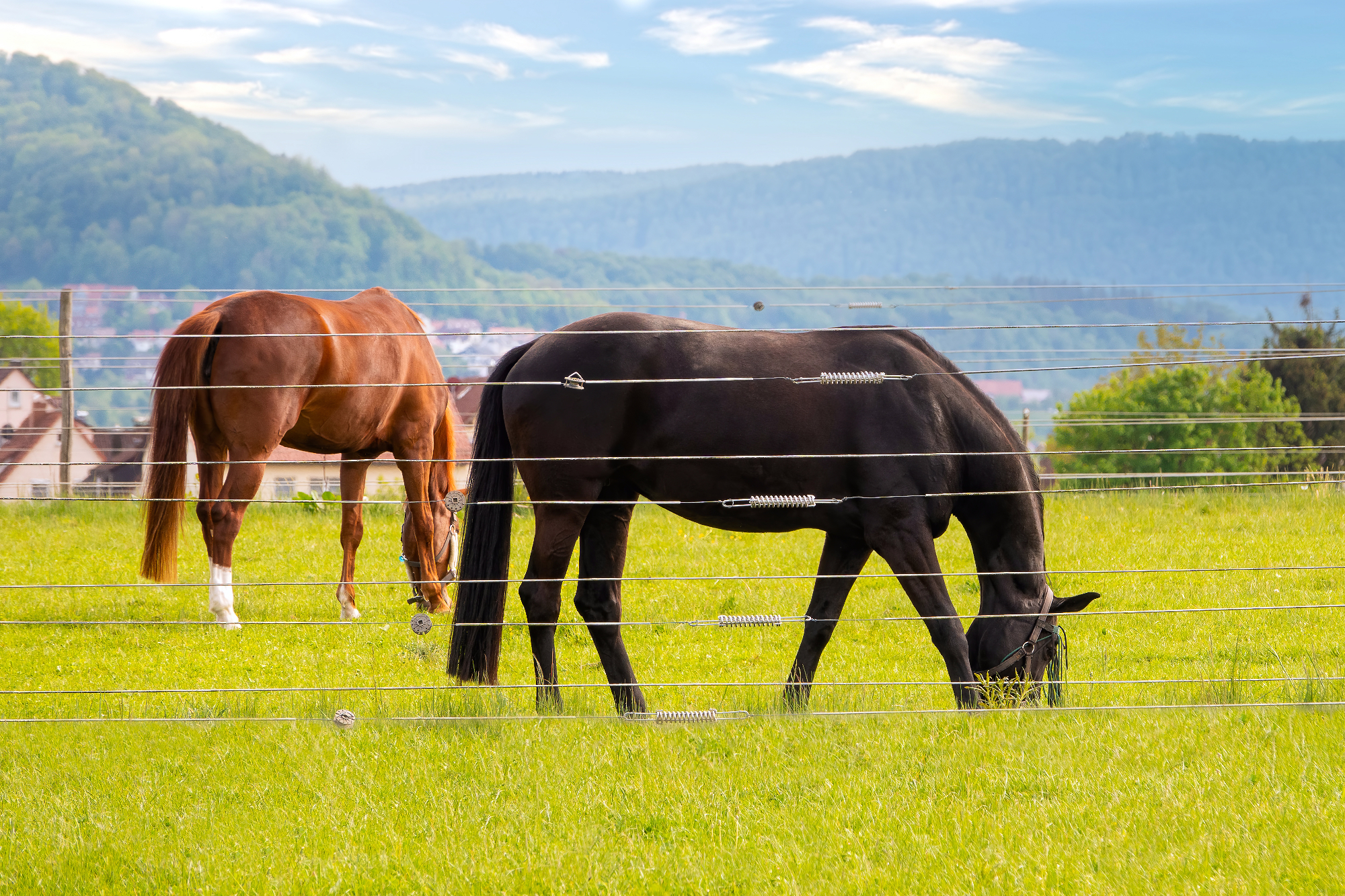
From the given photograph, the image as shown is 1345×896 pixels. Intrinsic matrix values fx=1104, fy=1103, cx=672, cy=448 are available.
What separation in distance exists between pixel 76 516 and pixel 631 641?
9302 millimetres

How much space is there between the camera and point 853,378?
571cm

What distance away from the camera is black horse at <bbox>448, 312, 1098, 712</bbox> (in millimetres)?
6004

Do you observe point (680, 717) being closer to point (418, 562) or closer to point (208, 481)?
point (418, 562)

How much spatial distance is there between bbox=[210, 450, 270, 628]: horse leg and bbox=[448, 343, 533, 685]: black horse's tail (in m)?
2.81

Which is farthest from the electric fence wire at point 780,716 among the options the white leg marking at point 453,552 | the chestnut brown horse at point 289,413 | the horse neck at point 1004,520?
the white leg marking at point 453,552

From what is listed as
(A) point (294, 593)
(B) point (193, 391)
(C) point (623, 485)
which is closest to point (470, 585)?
(C) point (623, 485)

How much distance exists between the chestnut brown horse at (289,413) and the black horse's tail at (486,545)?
50.5 inches

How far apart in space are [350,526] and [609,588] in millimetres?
4337

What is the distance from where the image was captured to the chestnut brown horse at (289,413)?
8320mm

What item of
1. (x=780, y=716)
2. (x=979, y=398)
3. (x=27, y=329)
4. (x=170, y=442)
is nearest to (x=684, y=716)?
(x=780, y=716)

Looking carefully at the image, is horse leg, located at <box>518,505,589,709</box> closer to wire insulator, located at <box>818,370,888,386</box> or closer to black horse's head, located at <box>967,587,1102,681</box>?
wire insulator, located at <box>818,370,888,386</box>

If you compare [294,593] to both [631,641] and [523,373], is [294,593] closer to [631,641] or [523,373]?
[631,641]

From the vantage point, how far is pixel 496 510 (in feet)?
21.2

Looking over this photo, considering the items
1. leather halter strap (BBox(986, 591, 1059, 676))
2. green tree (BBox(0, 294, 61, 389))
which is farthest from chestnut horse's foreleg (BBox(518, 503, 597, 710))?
green tree (BBox(0, 294, 61, 389))
